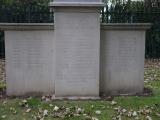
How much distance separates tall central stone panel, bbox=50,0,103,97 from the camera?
8.23 meters

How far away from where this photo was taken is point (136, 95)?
28.2 ft

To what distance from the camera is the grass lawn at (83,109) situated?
7.32 meters

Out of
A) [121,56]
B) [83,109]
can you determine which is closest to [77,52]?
[121,56]

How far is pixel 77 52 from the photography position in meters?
8.28

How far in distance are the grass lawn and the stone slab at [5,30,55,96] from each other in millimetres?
487

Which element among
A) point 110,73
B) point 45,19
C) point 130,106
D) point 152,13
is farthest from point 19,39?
point 152,13

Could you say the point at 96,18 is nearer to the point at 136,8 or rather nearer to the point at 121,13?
the point at 121,13

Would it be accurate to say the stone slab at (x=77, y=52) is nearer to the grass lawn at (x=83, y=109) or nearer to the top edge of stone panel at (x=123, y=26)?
the top edge of stone panel at (x=123, y=26)

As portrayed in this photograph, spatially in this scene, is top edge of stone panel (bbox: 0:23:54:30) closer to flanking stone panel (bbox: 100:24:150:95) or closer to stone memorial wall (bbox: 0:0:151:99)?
stone memorial wall (bbox: 0:0:151:99)

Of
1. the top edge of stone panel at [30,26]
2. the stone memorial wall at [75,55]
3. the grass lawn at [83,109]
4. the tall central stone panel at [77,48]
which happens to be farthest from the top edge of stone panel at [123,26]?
the grass lawn at [83,109]

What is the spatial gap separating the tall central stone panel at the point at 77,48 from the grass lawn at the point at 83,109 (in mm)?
446

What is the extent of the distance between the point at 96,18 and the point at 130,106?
1786mm

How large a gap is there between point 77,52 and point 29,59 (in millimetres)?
964

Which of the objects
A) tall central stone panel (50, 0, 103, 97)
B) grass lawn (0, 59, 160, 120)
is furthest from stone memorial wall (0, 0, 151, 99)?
grass lawn (0, 59, 160, 120)
